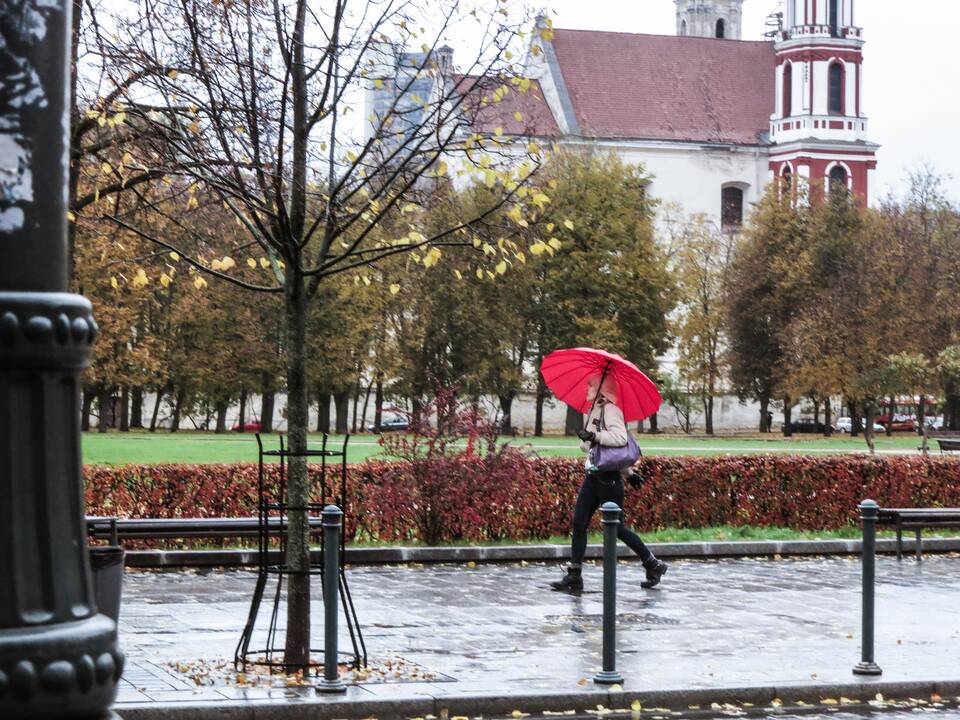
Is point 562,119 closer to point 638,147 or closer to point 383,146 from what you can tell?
point 638,147

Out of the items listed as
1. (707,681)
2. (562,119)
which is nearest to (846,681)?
(707,681)

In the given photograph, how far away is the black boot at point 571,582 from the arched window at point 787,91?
77.3 meters

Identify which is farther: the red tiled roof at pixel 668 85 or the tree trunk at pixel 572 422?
the red tiled roof at pixel 668 85

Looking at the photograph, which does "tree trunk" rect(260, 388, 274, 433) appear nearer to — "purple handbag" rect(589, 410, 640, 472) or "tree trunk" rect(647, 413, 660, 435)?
"tree trunk" rect(647, 413, 660, 435)

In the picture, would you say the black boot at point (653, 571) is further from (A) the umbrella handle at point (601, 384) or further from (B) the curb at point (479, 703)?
(B) the curb at point (479, 703)

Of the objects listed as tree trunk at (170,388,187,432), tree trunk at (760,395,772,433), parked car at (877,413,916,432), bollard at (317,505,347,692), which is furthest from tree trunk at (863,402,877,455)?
tree trunk at (170,388,187,432)

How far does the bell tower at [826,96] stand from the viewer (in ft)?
282

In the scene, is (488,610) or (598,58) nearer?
(488,610)

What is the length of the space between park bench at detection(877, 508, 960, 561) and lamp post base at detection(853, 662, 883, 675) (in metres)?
8.40

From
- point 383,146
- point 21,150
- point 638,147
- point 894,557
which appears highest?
point 638,147

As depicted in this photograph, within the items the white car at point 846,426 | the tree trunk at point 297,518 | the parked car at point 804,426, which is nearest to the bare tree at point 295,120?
the tree trunk at point 297,518

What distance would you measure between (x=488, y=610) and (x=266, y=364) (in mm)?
49878

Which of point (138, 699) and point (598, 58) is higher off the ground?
point (598, 58)

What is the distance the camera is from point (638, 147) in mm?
89062
